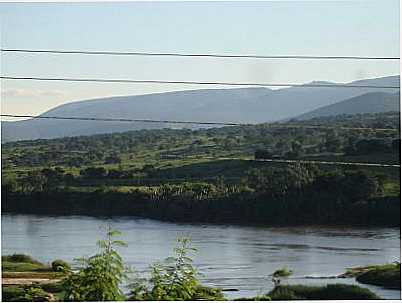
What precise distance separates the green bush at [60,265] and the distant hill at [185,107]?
24.4 inches

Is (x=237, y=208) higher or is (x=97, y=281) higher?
(x=237, y=208)

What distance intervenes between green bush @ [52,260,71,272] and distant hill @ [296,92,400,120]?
1371 millimetres

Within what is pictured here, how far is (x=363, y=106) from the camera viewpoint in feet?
18.5

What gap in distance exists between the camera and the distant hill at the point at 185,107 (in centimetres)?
555

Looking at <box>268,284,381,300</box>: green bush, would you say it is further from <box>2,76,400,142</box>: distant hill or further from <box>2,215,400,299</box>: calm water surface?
<box>2,76,400,142</box>: distant hill

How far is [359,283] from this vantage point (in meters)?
5.50

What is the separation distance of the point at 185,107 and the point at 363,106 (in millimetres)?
886

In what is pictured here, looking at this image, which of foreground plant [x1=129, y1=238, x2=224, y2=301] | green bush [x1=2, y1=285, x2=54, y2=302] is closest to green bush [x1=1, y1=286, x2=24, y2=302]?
green bush [x1=2, y1=285, x2=54, y2=302]

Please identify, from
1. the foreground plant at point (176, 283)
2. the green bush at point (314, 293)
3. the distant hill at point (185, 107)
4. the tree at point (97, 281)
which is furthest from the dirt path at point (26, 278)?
the green bush at point (314, 293)

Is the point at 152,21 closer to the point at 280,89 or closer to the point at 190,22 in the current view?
the point at 190,22

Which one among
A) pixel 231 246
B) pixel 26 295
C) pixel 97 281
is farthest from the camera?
pixel 231 246

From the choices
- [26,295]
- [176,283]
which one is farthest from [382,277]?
[26,295]

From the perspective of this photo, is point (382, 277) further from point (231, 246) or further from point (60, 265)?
point (60, 265)

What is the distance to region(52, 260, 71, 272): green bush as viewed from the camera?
5.46m
